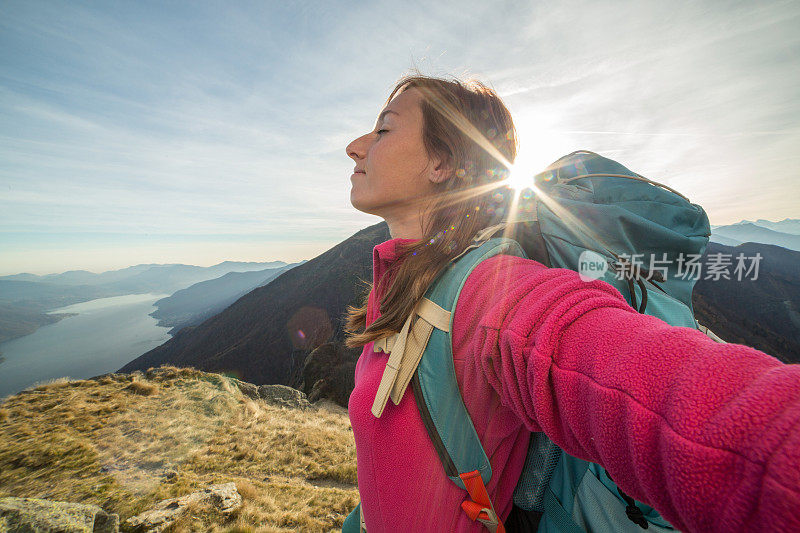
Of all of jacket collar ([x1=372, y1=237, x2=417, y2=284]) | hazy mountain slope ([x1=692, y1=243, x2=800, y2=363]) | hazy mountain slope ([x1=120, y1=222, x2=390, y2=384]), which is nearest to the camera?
jacket collar ([x1=372, y1=237, x2=417, y2=284])

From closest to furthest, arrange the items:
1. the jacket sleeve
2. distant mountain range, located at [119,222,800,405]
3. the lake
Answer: the jacket sleeve
distant mountain range, located at [119,222,800,405]
the lake

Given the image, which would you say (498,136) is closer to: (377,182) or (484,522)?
(377,182)

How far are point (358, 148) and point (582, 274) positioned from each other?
1.67 metres

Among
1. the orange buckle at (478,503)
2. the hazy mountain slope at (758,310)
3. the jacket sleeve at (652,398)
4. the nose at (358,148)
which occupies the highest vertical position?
the nose at (358,148)

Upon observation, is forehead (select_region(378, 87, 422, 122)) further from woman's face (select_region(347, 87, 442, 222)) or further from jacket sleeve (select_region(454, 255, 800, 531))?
jacket sleeve (select_region(454, 255, 800, 531))

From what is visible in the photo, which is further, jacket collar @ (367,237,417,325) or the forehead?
the forehead

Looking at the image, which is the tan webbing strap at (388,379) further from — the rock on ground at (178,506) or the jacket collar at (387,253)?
the rock on ground at (178,506)

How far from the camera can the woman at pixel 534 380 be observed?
0.47 metres

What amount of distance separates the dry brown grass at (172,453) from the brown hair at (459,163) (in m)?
6.19

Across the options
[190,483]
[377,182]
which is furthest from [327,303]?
[377,182]

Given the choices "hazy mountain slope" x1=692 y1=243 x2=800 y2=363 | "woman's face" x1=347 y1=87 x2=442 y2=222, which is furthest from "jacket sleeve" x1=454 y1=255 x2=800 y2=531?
"hazy mountain slope" x1=692 y1=243 x2=800 y2=363

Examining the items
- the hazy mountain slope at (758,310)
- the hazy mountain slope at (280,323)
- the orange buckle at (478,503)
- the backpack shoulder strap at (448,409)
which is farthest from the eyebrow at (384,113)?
the hazy mountain slope at (758,310)

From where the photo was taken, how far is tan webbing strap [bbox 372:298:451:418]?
3.92ft

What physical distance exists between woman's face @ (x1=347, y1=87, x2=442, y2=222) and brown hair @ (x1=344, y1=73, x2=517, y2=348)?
66mm
